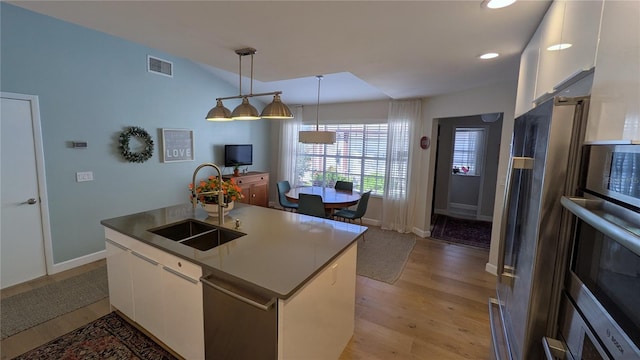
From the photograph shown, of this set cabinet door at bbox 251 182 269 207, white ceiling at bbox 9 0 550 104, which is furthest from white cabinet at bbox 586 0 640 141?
cabinet door at bbox 251 182 269 207

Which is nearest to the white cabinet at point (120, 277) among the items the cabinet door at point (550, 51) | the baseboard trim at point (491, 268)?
the cabinet door at point (550, 51)

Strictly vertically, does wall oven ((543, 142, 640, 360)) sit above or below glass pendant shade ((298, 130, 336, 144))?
Result: below

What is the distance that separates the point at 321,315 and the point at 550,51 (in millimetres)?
1996

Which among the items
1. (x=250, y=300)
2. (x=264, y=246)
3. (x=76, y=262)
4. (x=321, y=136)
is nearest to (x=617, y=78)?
(x=250, y=300)

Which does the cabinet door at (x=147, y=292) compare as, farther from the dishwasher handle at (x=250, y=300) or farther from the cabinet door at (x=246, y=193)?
the cabinet door at (x=246, y=193)

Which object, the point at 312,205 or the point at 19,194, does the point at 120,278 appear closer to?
the point at 19,194

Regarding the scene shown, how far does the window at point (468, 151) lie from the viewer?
5.93 metres

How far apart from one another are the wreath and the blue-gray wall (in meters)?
0.08

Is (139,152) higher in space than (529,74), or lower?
lower

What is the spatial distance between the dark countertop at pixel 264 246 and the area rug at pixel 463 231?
325 cm

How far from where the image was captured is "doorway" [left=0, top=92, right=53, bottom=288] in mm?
2768

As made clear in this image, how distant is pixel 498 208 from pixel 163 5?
3.86 metres

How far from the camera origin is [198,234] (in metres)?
2.21

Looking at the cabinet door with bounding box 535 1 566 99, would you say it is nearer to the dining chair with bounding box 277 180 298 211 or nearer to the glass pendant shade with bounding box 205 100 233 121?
the glass pendant shade with bounding box 205 100 233 121
